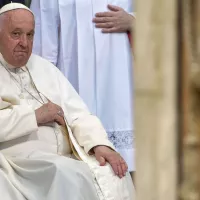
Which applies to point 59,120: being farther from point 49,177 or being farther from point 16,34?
point 16,34

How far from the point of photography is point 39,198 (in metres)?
2.13

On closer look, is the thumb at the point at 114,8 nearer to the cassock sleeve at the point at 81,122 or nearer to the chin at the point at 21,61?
the cassock sleeve at the point at 81,122

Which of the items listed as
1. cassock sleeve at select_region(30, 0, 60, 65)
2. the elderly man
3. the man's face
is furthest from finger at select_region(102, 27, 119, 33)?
the man's face

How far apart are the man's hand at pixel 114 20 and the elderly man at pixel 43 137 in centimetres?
51

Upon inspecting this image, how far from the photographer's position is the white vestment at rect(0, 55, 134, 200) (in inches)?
84.0

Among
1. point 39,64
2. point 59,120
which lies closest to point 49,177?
point 59,120

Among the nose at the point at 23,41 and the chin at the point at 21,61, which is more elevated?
the nose at the point at 23,41

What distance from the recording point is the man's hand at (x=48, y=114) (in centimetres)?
236

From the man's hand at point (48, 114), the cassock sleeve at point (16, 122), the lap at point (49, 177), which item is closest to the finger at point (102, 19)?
the man's hand at point (48, 114)

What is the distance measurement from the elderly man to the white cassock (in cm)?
47

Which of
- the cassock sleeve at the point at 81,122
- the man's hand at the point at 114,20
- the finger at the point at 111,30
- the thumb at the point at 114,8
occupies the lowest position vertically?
the cassock sleeve at the point at 81,122

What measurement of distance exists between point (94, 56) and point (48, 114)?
2.95 ft

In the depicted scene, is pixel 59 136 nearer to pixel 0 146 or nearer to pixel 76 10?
pixel 0 146

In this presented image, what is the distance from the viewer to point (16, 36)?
8.35 feet
